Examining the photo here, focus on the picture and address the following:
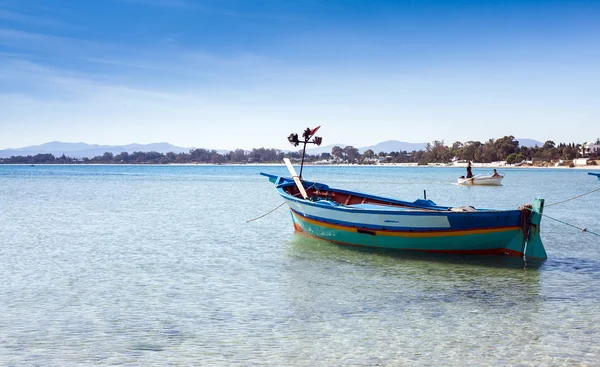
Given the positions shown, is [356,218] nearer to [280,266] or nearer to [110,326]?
[280,266]

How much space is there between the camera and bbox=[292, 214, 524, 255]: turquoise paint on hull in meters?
15.2

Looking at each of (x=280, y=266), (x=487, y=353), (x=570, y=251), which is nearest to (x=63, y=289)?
(x=280, y=266)

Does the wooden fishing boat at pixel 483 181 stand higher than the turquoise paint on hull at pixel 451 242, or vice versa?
the turquoise paint on hull at pixel 451 242

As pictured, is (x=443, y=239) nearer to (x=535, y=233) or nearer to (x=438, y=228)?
(x=438, y=228)

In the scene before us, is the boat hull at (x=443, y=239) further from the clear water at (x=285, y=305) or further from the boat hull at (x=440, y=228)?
the clear water at (x=285, y=305)

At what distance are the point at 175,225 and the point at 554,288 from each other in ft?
55.5

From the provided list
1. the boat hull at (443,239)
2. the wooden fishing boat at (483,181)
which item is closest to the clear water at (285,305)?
the boat hull at (443,239)

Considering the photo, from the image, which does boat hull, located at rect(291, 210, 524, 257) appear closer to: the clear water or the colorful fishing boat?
the colorful fishing boat

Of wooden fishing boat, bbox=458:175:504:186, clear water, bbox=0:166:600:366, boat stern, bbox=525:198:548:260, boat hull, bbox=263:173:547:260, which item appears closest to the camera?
clear water, bbox=0:166:600:366

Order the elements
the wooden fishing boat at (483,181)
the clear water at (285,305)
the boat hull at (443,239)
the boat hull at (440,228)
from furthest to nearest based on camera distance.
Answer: the wooden fishing boat at (483,181)
the boat hull at (443,239)
the boat hull at (440,228)
the clear water at (285,305)

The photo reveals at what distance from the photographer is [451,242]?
51.6ft

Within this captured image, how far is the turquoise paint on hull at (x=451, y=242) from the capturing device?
1520 cm

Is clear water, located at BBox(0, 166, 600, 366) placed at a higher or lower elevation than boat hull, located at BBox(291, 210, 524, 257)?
lower

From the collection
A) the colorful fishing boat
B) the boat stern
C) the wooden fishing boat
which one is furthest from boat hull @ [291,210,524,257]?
the wooden fishing boat
